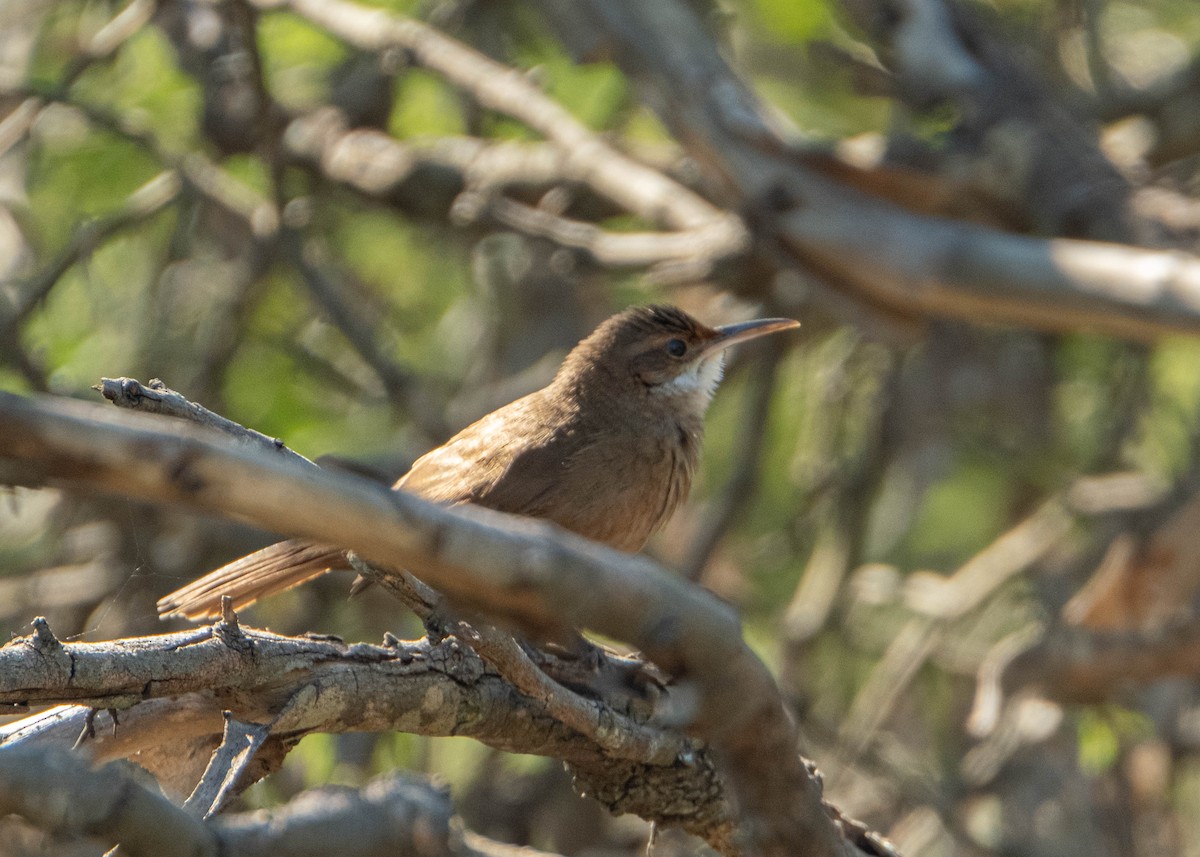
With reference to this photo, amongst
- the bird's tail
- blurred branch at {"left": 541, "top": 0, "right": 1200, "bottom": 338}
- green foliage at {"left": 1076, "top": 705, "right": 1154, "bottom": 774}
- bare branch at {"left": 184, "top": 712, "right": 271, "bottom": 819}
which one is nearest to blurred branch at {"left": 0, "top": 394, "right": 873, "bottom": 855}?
bare branch at {"left": 184, "top": 712, "right": 271, "bottom": 819}

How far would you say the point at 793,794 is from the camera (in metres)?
2.86

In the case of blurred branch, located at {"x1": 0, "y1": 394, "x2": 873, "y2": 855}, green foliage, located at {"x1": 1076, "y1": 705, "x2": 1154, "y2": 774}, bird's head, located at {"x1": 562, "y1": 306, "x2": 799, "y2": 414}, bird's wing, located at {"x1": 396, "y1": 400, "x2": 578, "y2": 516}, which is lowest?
green foliage, located at {"x1": 1076, "y1": 705, "x2": 1154, "y2": 774}

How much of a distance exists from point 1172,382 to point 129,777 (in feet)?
19.5

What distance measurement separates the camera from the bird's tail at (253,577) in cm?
422

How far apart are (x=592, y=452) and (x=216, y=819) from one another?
2.60 meters

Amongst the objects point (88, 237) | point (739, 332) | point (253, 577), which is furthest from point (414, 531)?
point (88, 237)

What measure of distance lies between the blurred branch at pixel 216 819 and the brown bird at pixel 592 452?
174cm

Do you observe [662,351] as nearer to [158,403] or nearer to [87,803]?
[158,403]

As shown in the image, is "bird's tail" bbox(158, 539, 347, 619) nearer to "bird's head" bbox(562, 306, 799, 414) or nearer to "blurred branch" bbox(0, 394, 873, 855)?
"bird's head" bbox(562, 306, 799, 414)

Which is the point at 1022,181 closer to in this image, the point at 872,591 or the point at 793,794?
the point at 872,591

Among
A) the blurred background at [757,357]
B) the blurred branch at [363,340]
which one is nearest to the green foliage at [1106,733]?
the blurred background at [757,357]

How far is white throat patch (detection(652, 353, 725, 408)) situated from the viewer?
529 cm

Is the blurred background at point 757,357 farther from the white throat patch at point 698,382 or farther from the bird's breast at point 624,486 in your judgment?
the bird's breast at point 624,486

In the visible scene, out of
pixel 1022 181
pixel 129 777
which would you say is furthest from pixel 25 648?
pixel 1022 181
